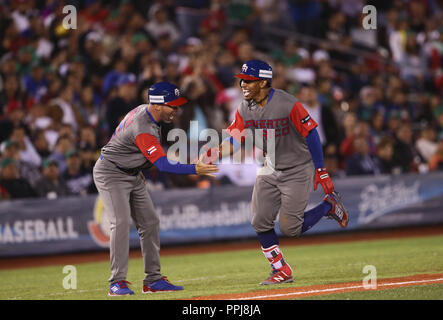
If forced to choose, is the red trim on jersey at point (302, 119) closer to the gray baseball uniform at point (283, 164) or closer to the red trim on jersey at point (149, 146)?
the gray baseball uniform at point (283, 164)

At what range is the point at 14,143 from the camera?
13.0 metres

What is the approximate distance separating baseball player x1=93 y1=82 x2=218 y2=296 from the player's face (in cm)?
74

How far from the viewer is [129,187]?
8008mm

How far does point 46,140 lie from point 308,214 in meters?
6.90

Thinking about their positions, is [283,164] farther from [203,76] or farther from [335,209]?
[203,76]

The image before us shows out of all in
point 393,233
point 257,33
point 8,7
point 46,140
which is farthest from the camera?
point 257,33

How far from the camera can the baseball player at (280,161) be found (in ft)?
26.8

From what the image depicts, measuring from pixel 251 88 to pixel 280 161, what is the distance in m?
0.88

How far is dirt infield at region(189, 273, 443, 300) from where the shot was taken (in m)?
7.19

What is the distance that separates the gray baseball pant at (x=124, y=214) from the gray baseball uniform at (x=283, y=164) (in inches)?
46.3

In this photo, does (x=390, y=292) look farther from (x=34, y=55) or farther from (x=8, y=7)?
(x=8, y=7)

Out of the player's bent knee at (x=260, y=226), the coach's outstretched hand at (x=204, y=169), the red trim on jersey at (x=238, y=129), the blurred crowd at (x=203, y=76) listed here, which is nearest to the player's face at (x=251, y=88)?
the red trim on jersey at (x=238, y=129)

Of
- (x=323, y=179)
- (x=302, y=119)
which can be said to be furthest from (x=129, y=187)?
(x=323, y=179)
